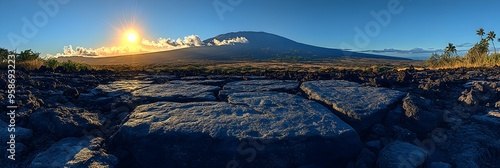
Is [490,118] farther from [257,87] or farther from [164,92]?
[164,92]

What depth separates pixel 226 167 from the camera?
7.98 feet

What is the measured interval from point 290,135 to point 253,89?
2191 millimetres

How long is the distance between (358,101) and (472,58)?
1599 centimetres

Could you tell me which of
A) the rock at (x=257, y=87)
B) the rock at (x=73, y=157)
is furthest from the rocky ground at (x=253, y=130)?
the rock at (x=257, y=87)

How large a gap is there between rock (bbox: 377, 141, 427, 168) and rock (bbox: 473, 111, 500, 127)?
1259 millimetres

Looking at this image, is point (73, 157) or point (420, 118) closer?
point (73, 157)

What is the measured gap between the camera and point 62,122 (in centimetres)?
294

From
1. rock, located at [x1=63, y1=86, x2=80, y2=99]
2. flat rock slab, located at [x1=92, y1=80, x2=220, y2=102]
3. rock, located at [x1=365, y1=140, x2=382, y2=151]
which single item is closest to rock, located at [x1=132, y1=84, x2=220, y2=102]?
flat rock slab, located at [x1=92, y1=80, x2=220, y2=102]

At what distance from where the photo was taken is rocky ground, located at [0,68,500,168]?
246 centimetres

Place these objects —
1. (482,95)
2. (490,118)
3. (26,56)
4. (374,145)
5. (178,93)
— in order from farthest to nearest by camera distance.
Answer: (26,56), (482,95), (178,93), (490,118), (374,145)

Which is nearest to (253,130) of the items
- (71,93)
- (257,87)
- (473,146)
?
(473,146)

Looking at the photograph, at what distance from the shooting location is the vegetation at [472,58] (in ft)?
44.4

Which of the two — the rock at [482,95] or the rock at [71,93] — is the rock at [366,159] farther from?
the rock at [71,93]

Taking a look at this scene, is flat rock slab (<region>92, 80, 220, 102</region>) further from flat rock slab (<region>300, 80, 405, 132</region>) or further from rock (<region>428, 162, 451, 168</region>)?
rock (<region>428, 162, 451, 168</region>)
